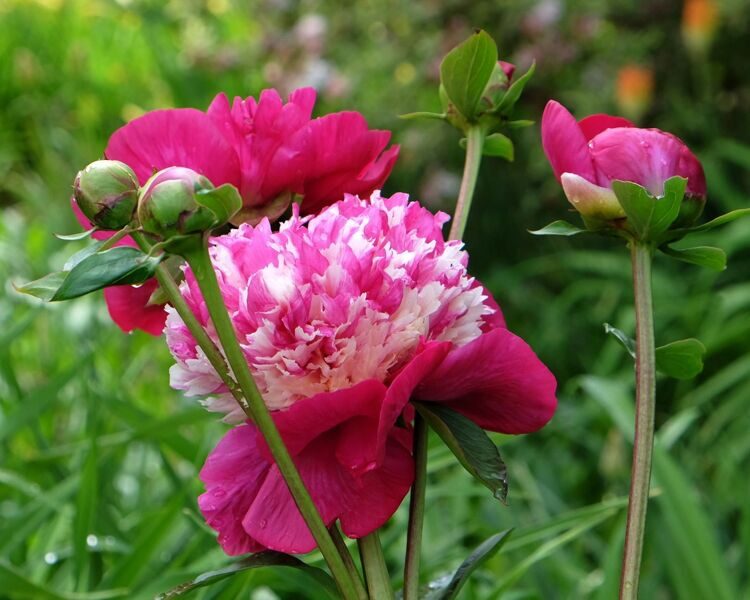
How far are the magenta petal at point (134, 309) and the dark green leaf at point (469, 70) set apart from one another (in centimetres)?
13

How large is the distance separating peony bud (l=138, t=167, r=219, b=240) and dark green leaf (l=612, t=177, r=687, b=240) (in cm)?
14

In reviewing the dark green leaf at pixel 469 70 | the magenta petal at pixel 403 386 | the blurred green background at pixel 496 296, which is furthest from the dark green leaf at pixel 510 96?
the blurred green background at pixel 496 296

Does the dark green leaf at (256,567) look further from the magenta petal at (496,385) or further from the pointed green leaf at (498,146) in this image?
the pointed green leaf at (498,146)

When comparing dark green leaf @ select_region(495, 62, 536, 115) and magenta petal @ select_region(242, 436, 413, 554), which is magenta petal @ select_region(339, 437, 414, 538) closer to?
magenta petal @ select_region(242, 436, 413, 554)

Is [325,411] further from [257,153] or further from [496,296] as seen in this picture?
[496,296]

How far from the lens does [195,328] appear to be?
12.3 inches

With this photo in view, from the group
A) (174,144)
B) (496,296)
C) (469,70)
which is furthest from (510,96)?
(496,296)

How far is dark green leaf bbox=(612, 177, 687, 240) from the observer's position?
0.35 meters

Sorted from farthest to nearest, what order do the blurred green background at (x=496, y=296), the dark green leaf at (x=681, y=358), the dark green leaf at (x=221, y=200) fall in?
the blurred green background at (x=496, y=296) < the dark green leaf at (x=681, y=358) < the dark green leaf at (x=221, y=200)

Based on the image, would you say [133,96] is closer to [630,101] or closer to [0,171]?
[0,171]

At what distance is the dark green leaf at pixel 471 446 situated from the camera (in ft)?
1.09

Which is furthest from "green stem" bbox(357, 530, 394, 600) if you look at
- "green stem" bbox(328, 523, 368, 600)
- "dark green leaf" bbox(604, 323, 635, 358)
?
"dark green leaf" bbox(604, 323, 635, 358)

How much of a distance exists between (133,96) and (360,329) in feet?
10.2

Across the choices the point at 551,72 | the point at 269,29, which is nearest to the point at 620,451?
the point at 551,72
